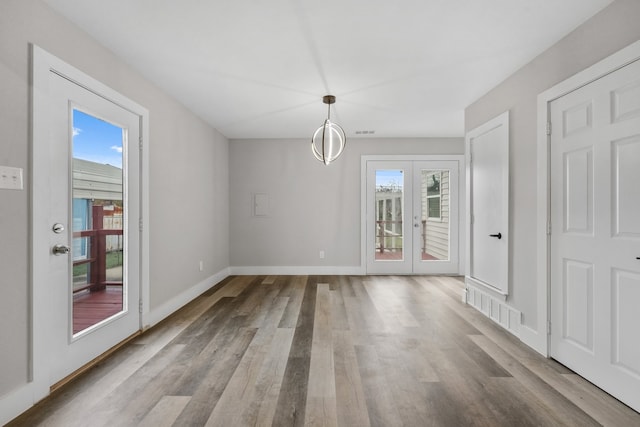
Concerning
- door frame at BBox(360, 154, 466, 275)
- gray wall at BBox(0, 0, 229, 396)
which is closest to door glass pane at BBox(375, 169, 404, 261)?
door frame at BBox(360, 154, 466, 275)

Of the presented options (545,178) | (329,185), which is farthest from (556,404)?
(329,185)

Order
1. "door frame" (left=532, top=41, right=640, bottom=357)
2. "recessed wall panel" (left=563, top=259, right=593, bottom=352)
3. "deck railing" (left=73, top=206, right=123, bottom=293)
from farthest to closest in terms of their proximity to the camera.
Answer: "door frame" (left=532, top=41, right=640, bottom=357) < "deck railing" (left=73, top=206, right=123, bottom=293) < "recessed wall panel" (left=563, top=259, right=593, bottom=352)

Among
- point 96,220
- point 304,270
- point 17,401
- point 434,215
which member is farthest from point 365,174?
point 17,401

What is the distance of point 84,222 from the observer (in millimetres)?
2363

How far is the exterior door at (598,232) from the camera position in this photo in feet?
6.17

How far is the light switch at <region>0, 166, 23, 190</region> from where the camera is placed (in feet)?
5.65

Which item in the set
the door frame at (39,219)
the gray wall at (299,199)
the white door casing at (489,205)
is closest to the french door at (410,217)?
the gray wall at (299,199)

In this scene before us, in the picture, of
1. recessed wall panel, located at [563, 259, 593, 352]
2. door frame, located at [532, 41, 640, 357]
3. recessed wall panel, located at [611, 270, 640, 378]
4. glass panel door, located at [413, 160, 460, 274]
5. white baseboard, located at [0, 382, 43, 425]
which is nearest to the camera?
white baseboard, located at [0, 382, 43, 425]

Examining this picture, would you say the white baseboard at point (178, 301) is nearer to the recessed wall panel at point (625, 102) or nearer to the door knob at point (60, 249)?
the door knob at point (60, 249)

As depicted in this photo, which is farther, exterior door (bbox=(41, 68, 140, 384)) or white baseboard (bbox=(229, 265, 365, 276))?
white baseboard (bbox=(229, 265, 365, 276))

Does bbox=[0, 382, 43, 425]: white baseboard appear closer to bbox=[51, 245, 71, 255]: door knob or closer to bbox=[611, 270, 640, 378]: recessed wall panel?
bbox=[51, 245, 71, 255]: door knob

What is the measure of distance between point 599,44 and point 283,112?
3172 mm

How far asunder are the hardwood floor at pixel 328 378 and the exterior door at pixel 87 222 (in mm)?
259

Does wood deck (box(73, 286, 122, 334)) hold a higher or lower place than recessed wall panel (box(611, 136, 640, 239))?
lower
